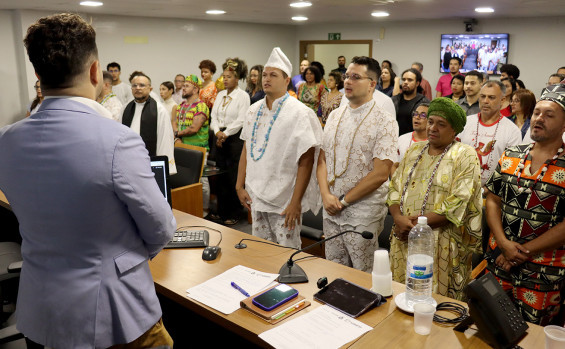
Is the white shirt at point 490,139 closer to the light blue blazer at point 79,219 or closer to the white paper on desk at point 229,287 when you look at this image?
the white paper on desk at point 229,287

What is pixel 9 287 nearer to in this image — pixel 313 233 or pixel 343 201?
pixel 313 233

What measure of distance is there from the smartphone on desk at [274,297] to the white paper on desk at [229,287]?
0.08 metres

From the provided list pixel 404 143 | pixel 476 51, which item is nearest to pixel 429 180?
pixel 404 143

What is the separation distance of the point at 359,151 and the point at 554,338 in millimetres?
1505

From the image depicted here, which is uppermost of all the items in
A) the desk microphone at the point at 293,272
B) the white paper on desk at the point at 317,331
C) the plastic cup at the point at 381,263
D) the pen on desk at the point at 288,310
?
the plastic cup at the point at 381,263

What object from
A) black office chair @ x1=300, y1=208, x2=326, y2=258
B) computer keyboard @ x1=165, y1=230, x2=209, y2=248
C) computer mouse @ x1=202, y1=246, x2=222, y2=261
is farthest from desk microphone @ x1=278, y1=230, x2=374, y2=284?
black office chair @ x1=300, y1=208, x2=326, y2=258

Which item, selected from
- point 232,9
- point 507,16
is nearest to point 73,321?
point 232,9

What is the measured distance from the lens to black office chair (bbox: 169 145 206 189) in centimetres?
416

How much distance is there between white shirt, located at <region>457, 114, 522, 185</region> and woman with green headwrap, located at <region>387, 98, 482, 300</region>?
4.02ft

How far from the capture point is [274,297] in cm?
178

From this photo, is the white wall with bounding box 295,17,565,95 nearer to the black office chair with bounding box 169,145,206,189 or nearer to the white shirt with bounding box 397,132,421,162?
the white shirt with bounding box 397,132,421,162

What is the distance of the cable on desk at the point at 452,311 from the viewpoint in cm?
165

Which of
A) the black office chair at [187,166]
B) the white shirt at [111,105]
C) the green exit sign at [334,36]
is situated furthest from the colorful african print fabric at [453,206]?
the green exit sign at [334,36]

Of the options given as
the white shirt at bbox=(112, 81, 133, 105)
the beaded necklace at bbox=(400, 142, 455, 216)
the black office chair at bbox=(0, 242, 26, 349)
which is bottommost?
the black office chair at bbox=(0, 242, 26, 349)
